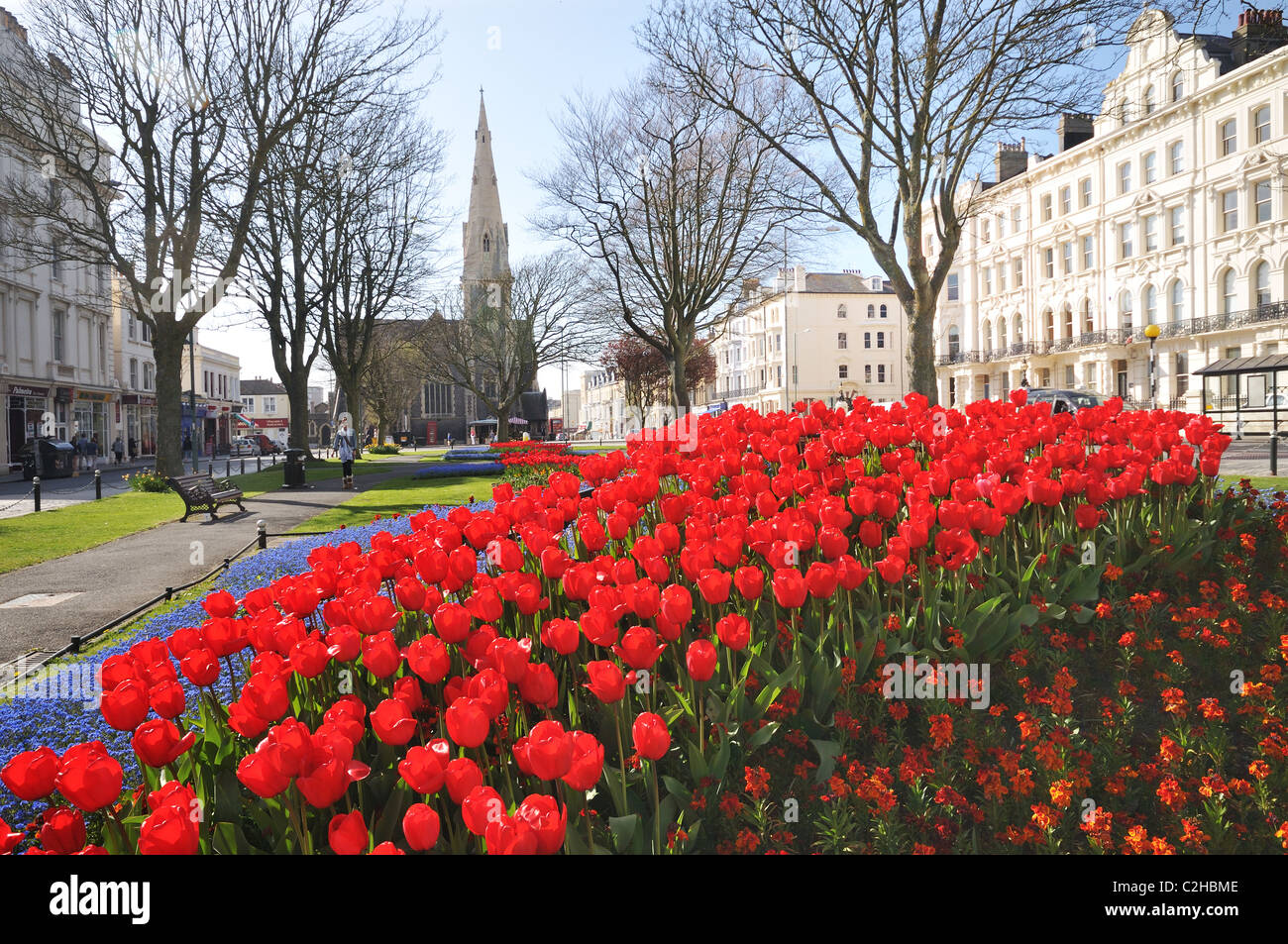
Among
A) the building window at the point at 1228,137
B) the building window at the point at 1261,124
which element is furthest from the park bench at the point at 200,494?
the building window at the point at 1228,137

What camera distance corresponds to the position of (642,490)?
4.45m

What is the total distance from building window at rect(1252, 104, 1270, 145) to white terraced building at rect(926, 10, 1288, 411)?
68 millimetres

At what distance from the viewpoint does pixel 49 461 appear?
3106 centimetres

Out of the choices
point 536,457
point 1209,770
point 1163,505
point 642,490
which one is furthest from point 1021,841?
point 536,457

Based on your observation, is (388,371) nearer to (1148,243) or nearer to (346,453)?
(346,453)

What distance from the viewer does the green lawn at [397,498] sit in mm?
14234

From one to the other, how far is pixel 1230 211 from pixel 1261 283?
4.12 metres

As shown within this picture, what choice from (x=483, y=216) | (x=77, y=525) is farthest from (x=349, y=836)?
(x=483, y=216)

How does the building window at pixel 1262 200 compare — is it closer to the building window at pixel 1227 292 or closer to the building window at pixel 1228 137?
the building window at pixel 1228 137

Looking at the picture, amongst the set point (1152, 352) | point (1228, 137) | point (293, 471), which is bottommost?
point (293, 471)

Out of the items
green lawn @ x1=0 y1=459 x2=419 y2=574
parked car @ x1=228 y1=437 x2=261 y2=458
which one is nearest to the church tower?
parked car @ x1=228 y1=437 x2=261 y2=458

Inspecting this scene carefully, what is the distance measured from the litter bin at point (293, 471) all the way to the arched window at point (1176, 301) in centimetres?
4378

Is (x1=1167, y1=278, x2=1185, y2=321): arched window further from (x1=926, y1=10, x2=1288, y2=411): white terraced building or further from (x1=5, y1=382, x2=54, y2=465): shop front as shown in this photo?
(x1=5, y1=382, x2=54, y2=465): shop front
